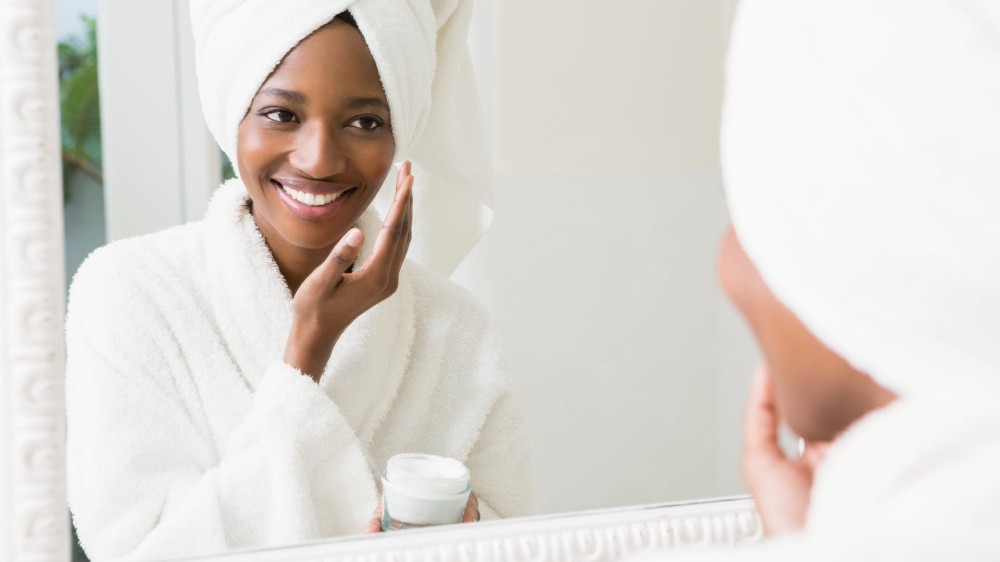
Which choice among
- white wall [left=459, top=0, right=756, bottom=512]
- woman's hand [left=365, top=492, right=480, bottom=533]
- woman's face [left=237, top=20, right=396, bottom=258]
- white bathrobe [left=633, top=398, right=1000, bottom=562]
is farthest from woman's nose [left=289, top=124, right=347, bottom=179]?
white bathrobe [left=633, top=398, right=1000, bottom=562]

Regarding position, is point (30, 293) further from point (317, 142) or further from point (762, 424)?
point (762, 424)

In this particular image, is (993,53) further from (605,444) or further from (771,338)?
(605,444)

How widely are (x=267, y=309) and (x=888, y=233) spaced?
0.40m

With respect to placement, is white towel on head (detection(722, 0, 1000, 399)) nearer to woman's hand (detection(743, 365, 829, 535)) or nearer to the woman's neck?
woman's hand (detection(743, 365, 829, 535))

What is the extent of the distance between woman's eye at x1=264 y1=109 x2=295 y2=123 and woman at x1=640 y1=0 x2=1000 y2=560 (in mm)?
302

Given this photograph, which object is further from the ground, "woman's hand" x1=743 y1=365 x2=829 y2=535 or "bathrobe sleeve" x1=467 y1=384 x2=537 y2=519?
"woman's hand" x1=743 y1=365 x2=829 y2=535

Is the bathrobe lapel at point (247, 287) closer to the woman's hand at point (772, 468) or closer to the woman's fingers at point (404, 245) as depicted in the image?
the woman's fingers at point (404, 245)

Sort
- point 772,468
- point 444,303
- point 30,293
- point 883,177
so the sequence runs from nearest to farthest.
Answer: point 883,177
point 772,468
point 30,293
point 444,303

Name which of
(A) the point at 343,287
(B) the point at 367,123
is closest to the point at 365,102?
(B) the point at 367,123

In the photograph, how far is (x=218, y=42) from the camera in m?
0.57

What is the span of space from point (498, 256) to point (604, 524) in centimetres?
20

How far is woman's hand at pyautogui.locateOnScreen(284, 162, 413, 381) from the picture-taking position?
607 mm

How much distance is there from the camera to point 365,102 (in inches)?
23.1

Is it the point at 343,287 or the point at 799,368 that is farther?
the point at 343,287
